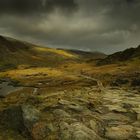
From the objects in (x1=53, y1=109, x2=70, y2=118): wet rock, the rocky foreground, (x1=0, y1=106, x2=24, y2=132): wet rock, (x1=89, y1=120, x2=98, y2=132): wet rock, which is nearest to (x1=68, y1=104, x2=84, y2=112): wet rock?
the rocky foreground

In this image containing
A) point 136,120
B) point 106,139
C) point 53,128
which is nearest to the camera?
point 106,139

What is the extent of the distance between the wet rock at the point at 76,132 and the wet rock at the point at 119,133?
1089 mm

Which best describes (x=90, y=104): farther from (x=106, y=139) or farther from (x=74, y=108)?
(x=106, y=139)

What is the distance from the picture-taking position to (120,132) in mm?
25344

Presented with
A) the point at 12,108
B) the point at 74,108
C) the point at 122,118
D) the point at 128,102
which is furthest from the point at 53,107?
the point at 128,102

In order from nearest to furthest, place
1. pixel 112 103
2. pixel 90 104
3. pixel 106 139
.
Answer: pixel 106 139 < pixel 90 104 < pixel 112 103

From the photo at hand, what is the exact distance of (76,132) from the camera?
24.9m

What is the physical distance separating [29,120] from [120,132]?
25.3 ft

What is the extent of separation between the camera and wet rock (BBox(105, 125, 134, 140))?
24.7m

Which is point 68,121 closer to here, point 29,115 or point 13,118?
point 29,115

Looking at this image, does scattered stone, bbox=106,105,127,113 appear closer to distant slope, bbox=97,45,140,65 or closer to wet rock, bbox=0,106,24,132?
wet rock, bbox=0,106,24,132

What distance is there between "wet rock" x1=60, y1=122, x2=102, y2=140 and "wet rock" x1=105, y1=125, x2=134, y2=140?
1.09 m

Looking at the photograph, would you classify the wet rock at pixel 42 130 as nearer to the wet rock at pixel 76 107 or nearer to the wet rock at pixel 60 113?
the wet rock at pixel 60 113

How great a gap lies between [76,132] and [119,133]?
335 cm
